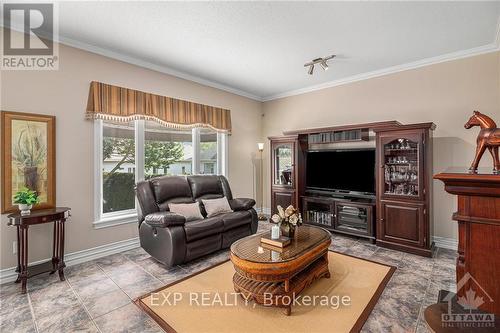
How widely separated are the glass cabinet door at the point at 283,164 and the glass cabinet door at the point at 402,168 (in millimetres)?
1746

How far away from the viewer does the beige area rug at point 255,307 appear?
200 centimetres

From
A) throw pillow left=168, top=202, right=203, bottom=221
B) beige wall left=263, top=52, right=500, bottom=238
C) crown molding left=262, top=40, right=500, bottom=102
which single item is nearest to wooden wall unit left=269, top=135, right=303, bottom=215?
beige wall left=263, top=52, right=500, bottom=238

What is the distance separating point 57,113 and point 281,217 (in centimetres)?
307

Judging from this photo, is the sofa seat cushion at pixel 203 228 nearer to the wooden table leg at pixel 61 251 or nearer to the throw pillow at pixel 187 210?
the throw pillow at pixel 187 210

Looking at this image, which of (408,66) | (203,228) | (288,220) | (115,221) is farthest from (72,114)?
Result: (408,66)

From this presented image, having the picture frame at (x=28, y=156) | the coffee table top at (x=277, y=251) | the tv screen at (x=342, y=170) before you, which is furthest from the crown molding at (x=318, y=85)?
the coffee table top at (x=277, y=251)

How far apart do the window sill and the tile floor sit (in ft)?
1.49

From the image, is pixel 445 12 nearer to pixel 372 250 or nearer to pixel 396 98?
pixel 396 98

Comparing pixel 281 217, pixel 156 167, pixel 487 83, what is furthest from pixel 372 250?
pixel 156 167

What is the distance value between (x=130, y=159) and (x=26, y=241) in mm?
1676

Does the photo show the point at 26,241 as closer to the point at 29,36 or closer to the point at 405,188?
the point at 29,36

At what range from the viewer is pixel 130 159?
3.92 metres

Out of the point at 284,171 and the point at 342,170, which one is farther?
the point at 284,171

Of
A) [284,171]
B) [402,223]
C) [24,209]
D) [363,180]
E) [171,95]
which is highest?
[171,95]
